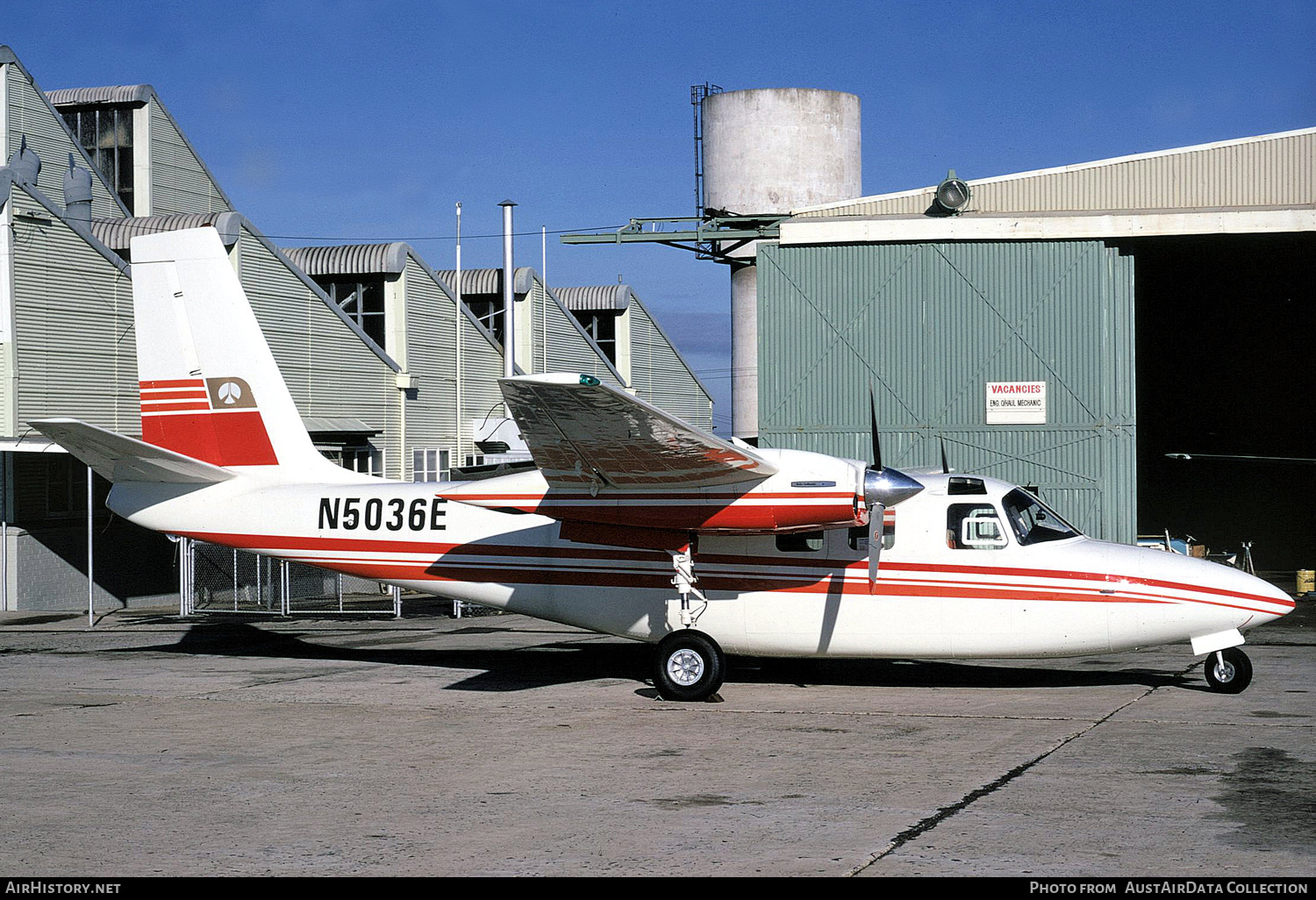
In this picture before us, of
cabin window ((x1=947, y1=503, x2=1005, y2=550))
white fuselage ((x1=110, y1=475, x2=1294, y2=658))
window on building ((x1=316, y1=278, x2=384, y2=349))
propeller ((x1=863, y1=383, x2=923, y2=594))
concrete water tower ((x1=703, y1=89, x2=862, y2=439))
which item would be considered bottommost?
white fuselage ((x1=110, y1=475, x2=1294, y2=658))

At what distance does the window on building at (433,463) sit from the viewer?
36156 mm

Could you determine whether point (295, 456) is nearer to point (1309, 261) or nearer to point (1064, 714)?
point (1064, 714)

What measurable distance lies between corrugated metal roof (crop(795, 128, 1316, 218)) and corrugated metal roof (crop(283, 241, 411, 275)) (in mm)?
17088

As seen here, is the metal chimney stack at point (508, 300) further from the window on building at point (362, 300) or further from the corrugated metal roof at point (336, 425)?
the corrugated metal roof at point (336, 425)

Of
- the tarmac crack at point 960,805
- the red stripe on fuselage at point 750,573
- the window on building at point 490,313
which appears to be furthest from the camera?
the window on building at point 490,313

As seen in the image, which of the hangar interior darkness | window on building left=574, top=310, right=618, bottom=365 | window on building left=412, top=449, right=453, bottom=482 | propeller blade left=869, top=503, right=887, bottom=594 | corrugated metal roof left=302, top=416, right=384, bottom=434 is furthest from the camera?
window on building left=574, top=310, right=618, bottom=365

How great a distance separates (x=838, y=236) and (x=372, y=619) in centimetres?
1219

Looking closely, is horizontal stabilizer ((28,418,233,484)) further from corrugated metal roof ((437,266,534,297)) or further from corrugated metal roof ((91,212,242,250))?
corrugated metal roof ((437,266,534,297))

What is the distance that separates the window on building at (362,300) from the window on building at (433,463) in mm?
3403

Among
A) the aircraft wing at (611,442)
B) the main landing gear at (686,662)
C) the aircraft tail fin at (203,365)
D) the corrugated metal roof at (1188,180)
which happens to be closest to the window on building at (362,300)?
the corrugated metal roof at (1188,180)

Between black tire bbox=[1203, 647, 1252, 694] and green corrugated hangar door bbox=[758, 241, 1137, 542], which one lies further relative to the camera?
green corrugated hangar door bbox=[758, 241, 1137, 542]

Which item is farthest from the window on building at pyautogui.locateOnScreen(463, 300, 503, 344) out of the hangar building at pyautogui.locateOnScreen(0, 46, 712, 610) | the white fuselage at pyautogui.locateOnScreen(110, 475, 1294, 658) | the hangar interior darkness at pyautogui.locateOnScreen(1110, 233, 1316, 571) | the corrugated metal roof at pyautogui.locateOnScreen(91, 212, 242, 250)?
the white fuselage at pyautogui.locateOnScreen(110, 475, 1294, 658)

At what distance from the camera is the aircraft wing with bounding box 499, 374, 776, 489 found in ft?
40.2
